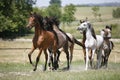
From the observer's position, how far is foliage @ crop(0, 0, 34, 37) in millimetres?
56750

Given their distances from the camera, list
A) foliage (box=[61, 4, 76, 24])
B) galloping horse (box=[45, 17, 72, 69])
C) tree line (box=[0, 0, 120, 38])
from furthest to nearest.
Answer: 1. foliage (box=[61, 4, 76, 24])
2. tree line (box=[0, 0, 120, 38])
3. galloping horse (box=[45, 17, 72, 69])

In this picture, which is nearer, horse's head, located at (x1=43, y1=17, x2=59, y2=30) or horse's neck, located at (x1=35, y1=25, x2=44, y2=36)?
horse's neck, located at (x1=35, y1=25, x2=44, y2=36)

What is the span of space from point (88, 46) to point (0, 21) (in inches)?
1639

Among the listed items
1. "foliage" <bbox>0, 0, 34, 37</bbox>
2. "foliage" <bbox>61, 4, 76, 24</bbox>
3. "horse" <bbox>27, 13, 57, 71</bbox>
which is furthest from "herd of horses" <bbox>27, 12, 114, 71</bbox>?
"foliage" <bbox>61, 4, 76, 24</bbox>

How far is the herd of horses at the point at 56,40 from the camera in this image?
1420 cm

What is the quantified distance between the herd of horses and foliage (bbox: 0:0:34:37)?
129 feet

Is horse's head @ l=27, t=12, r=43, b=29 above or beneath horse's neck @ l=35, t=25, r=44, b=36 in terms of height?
above

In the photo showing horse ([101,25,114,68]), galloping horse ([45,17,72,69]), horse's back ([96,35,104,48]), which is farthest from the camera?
horse ([101,25,114,68])

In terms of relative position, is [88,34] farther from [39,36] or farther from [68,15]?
[68,15]

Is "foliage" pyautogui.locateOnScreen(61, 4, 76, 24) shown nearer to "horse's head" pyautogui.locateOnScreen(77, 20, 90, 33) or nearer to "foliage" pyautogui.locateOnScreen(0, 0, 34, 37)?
"foliage" pyautogui.locateOnScreen(0, 0, 34, 37)

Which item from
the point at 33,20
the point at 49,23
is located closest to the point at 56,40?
the point at 49,23

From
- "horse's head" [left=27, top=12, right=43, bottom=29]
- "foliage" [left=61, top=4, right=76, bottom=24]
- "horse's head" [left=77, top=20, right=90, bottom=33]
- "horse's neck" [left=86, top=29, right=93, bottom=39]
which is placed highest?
"horse's head" [left=27, top=12, right=43, bottom=29]

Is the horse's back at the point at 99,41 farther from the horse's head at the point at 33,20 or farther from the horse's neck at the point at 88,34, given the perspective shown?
the horse's head at the point at 33,20

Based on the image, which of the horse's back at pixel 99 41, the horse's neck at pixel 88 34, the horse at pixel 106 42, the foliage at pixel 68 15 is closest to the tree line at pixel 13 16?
the foliage at pixel 68 15
